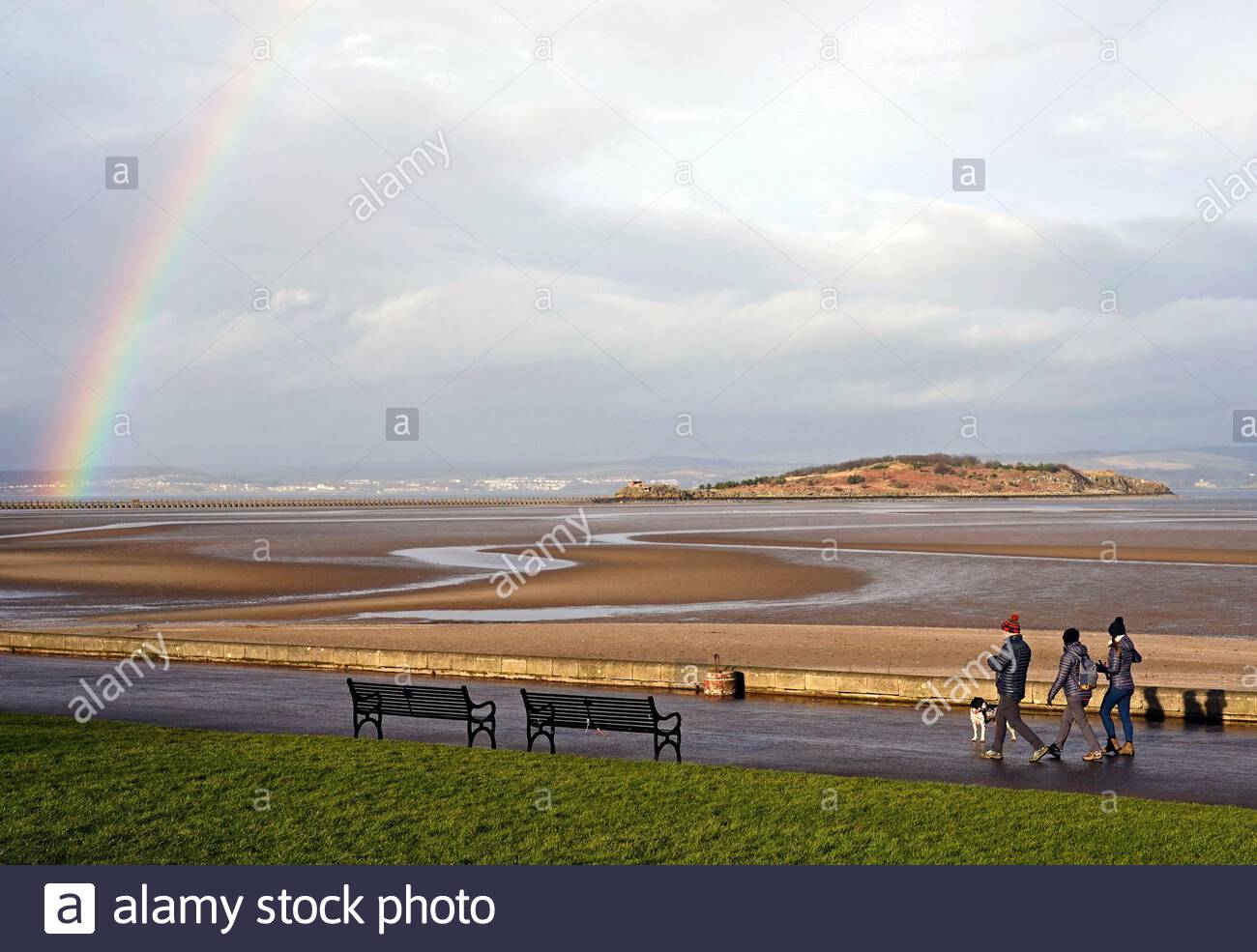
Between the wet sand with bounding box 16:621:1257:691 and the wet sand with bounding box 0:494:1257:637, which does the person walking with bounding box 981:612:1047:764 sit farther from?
the wet sand with bounding box 0:494:1257:637

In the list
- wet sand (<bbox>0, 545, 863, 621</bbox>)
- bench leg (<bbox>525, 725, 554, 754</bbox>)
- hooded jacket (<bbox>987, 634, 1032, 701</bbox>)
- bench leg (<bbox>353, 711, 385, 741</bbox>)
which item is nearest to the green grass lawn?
bench leg (<bbox>525, 725, 554, 754</bbox>)

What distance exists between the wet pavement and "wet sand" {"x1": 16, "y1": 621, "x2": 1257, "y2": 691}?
3.70 meters

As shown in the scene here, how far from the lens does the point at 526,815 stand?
11.4 meters

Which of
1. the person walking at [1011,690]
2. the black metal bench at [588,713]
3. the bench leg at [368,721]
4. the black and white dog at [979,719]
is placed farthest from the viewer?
the bench leg at [368,721]

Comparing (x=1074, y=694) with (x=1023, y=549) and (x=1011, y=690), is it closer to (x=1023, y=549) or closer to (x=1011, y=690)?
(x=1011, y=690)

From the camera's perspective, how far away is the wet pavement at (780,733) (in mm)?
13906

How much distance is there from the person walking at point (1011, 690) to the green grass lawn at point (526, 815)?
2368 mm

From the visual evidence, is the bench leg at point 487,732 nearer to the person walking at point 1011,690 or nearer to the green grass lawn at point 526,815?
the green grass lawn at point 526,815

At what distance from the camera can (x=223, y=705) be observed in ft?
61.7

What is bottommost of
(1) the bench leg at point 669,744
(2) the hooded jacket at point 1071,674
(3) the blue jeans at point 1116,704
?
(1) the bench leg at point 669,744

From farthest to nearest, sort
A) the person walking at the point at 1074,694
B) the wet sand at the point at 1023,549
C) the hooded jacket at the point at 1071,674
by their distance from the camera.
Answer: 1. the wet sand at the point at 1023,549
2. the hooded jacket at the point at 1071,674
3. the person walking at the point at 1074,694

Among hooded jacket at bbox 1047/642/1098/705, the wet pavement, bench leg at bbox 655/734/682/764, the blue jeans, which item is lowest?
the wet pavement

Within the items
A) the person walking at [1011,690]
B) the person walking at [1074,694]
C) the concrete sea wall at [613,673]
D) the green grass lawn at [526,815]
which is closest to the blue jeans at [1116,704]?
the person walking at [1074,694]

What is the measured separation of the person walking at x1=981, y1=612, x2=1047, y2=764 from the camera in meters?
14.8
